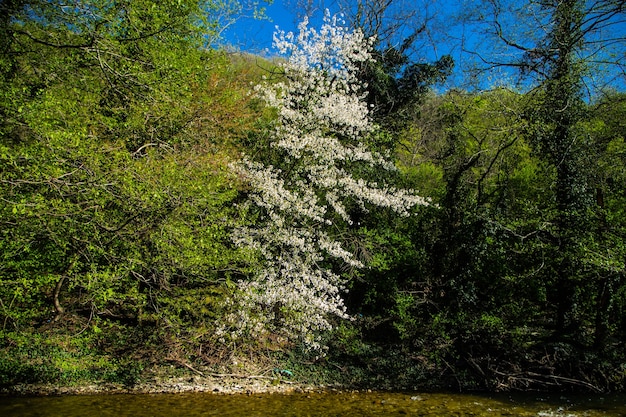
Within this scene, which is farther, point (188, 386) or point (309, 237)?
point (309, 237)

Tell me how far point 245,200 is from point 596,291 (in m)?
8.74

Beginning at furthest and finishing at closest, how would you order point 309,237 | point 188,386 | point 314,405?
point 309,237 → point 188,386 → point 314,405

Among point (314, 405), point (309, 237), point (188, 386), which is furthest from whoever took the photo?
point (309, 237)

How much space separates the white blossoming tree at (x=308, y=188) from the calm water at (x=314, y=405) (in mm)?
1549

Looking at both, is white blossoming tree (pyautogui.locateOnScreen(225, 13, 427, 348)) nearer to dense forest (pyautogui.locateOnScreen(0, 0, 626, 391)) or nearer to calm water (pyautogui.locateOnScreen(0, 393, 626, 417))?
dense forest (pyautogui.locateOnScreen(0, 0, 626, 391))

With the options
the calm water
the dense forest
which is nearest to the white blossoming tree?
the dense forest

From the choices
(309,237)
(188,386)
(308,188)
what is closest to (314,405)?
(188,386)

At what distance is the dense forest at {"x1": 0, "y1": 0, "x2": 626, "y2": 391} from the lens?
25.0 ft

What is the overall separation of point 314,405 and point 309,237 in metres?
3.92

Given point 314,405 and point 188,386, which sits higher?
point 314,405

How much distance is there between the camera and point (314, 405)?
8492 mm

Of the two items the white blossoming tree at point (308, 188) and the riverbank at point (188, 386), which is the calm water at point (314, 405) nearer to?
the riverbank at point (188, 386)

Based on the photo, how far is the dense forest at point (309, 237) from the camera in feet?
25.0

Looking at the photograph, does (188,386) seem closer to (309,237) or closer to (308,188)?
(309,237)
